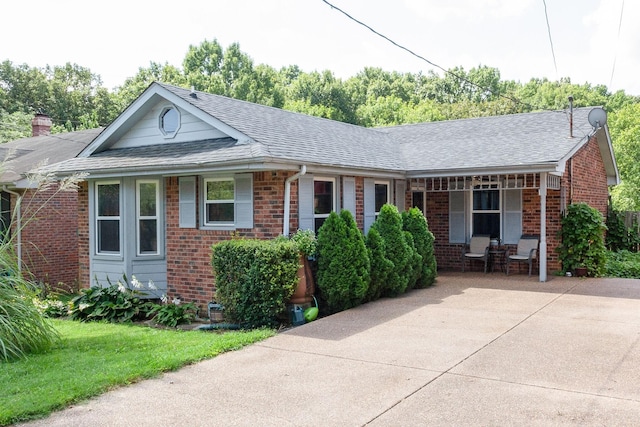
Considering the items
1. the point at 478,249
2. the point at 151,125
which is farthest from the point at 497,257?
the point at 151,125

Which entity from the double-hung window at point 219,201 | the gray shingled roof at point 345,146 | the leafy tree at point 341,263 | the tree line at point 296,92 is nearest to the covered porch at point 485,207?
the gray shingled roof at point 345,146

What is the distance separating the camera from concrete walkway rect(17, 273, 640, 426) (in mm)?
4637

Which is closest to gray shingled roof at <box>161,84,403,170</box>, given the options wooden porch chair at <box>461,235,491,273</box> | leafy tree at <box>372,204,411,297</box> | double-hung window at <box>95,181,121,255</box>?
leafy tree at <box>372,204,411,297</box>

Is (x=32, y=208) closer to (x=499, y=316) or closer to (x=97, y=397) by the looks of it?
(x=97, y=397)

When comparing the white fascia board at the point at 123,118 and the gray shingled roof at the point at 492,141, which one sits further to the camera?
the gray shingled roof at the point at 492,141

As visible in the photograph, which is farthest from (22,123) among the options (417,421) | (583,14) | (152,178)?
(417,421)

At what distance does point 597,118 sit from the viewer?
44.1 ft

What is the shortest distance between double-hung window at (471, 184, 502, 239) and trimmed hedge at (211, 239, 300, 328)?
7056 millimetres

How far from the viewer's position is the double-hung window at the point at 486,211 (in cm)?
1386

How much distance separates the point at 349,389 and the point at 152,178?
700 centimetres

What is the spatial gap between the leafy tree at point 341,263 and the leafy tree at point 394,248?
41.8 inches

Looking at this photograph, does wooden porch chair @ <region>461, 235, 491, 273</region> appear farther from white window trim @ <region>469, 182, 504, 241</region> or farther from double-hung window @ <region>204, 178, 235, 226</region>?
double-hung window @ <region>204, 178, 235, 226</region>

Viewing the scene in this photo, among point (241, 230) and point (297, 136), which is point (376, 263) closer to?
point (241, 230)

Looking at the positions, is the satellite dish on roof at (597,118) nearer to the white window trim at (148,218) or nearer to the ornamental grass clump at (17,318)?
the white window trim at (148,218)
